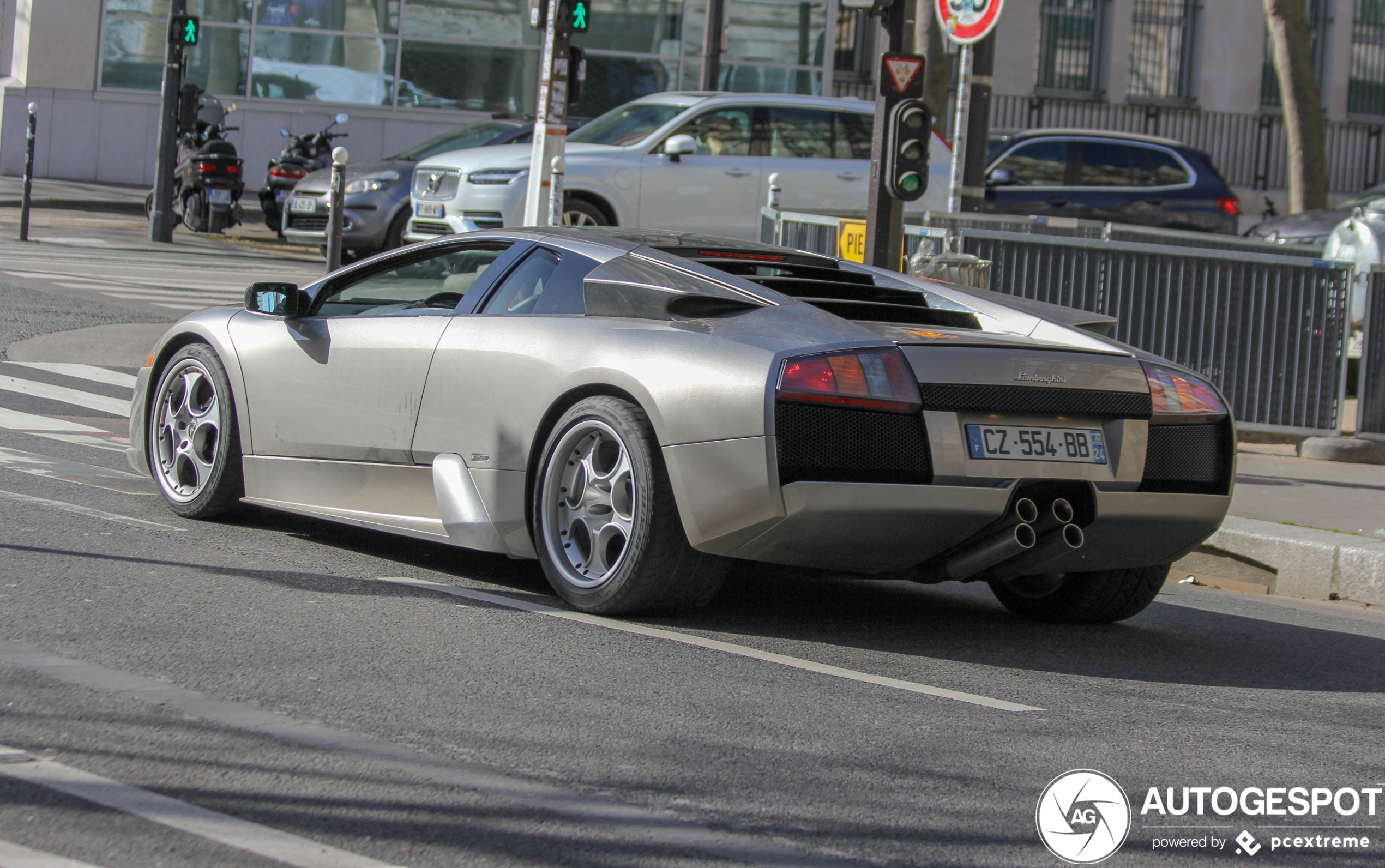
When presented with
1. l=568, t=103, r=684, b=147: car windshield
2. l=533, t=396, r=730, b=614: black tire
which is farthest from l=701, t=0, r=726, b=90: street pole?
l=533, t=396, r=730, b=614: black tire

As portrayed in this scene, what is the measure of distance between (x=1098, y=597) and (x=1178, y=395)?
2.71 feet

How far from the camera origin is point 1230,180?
34938mm

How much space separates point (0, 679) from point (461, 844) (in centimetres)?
148

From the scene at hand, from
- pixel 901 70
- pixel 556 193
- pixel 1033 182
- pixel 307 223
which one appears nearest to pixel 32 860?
pixel 901 70

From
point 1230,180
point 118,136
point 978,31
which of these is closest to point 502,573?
point 978,31

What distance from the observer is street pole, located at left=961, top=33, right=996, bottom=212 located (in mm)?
14508

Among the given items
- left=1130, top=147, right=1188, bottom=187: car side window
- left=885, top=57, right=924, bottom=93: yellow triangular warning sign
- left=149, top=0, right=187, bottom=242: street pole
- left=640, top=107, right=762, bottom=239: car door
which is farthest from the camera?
left=1130, top=147, right=1188, bottom=187: car side window

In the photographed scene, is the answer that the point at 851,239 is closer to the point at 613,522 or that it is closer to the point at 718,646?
the point at 613,522

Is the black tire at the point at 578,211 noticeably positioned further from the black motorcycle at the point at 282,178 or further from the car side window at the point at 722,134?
the black motorcycle at the point at 282,178

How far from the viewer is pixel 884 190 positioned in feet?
33.5

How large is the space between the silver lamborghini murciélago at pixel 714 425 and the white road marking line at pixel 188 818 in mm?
1896

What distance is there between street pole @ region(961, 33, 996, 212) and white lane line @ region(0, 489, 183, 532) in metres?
9.22

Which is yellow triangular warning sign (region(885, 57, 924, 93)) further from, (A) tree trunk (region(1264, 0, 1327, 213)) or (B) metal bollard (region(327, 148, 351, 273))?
(A) tree trunk (region(1264, 0, 1327, 213))

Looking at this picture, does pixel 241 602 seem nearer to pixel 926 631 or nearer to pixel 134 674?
pixel 134 674
